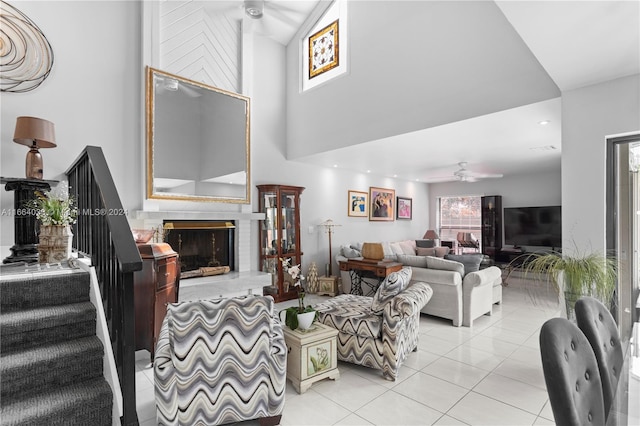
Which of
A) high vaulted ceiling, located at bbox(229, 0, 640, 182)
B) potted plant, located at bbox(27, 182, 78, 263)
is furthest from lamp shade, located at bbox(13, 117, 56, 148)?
high vaulted ceiling, located at bbox(229, 0, 640, 182)

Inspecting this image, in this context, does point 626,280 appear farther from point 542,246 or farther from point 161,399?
point 542,246

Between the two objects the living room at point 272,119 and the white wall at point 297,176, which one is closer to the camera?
the living room at point 272,119

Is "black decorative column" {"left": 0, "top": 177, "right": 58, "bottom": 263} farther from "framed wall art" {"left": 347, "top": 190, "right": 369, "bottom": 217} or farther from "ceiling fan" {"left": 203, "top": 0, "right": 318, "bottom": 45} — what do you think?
"framed wall art" {"left": 347, "top": 190, "right": 369, "bottom": 217}

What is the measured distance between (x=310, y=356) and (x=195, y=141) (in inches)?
137

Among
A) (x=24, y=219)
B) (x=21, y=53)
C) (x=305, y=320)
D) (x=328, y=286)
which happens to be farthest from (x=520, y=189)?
(x=21, y=53)

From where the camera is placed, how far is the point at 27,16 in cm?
340

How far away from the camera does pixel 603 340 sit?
148cm

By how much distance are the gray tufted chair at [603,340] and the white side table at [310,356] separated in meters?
1.72

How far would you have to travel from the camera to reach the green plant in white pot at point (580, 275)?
7.46ft

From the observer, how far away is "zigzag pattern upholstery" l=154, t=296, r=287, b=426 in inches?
73.7

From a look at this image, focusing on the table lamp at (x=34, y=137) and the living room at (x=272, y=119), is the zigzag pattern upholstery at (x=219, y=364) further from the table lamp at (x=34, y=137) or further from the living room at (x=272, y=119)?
the living room at (x=272, y=119)

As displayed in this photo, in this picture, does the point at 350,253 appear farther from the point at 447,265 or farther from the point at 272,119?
the point at 272,119

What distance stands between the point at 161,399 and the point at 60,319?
2.34ft

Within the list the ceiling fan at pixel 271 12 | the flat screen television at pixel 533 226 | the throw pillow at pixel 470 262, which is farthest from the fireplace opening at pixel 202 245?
the flat screen television at pixel 533 226
